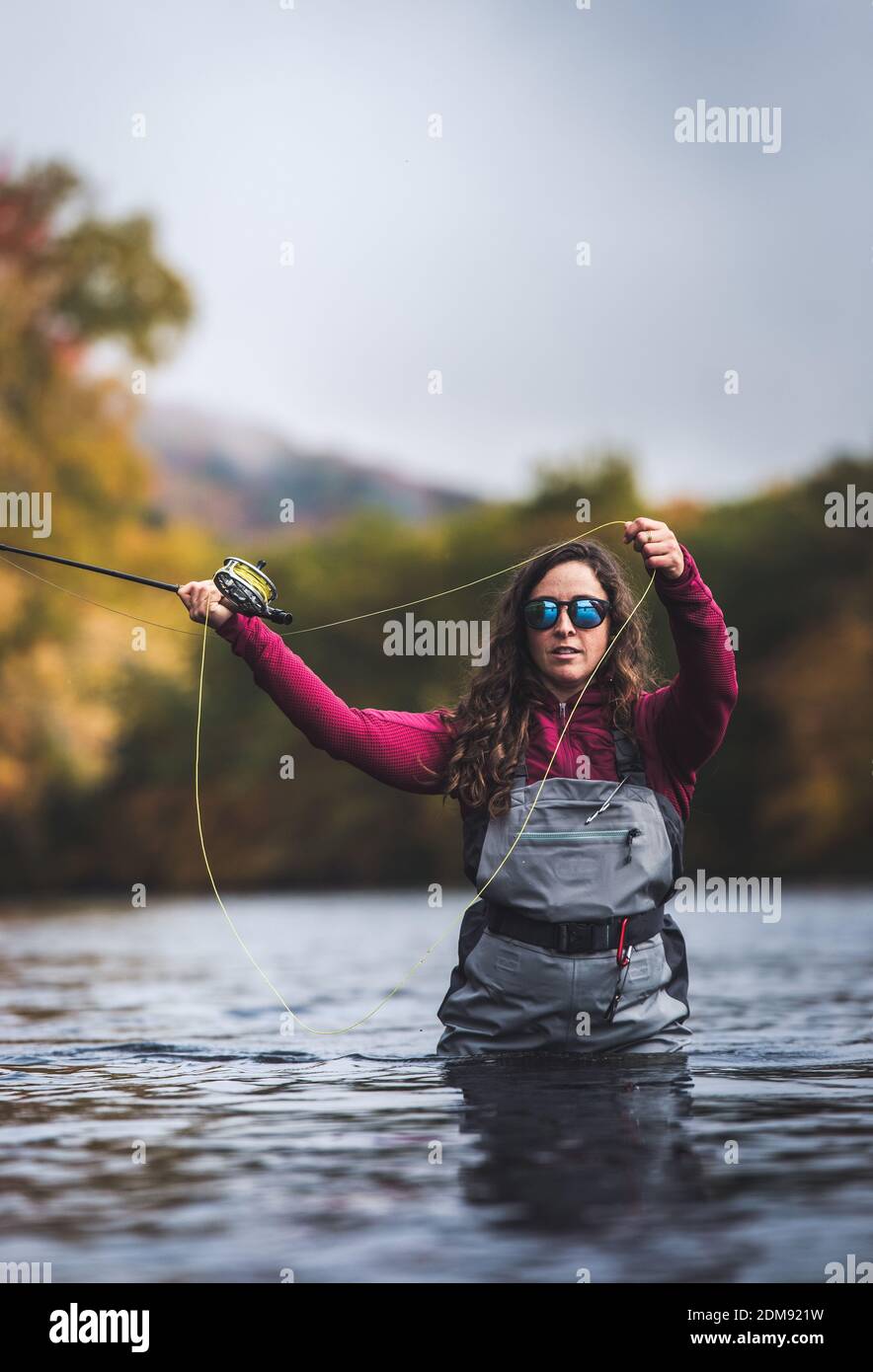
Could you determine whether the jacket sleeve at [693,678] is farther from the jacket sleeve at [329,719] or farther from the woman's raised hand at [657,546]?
the jacket sleeve at [329,719]

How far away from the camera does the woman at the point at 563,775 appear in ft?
20.0

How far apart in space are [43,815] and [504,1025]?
29.3 metres

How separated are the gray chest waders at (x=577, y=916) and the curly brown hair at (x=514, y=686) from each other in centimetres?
8

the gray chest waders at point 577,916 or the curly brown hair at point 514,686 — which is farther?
the curly brown hair at point 514,686

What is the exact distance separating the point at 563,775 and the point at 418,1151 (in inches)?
61.0

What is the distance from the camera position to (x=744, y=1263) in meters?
3.85

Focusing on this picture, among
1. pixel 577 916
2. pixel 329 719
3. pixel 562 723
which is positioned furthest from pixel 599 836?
pixel 329 719

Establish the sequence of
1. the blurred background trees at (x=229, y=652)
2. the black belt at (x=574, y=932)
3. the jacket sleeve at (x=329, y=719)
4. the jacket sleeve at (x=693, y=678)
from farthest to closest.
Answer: the blurred background trees at (x=229, y=652)
the jacket sleeve at (x=329, y=719)
the black belt at (x=574, y=932)
the jacket sleeve at (x=693, y=678)

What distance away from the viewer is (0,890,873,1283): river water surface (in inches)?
156

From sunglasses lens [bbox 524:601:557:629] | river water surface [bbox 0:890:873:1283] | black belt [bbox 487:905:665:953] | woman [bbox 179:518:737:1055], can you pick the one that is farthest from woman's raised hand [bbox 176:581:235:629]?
river water surface [bbox 0:890:873:1283]

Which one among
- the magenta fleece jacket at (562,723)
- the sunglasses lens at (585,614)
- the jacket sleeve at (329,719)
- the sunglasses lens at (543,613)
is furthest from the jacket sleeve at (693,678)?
the jacket sleeve at (329,719)

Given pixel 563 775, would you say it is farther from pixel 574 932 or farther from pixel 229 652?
pixel 229 652
